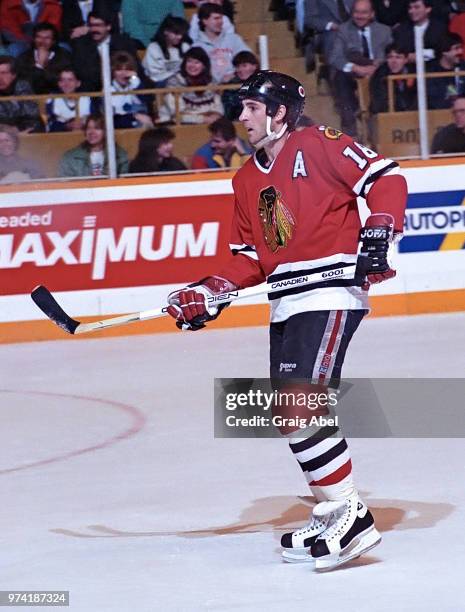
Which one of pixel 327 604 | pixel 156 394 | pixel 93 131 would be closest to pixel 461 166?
pixel 93 131

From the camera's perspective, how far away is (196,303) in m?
4.10

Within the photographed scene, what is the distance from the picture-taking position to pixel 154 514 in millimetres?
4531

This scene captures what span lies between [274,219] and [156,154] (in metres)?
4.92

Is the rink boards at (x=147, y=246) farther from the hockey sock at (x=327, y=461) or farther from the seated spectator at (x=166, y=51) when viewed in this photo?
the hockey sock at (x=327, y=461)

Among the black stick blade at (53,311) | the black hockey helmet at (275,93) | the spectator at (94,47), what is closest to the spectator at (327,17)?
the spectator at (94,47)

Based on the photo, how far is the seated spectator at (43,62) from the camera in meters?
8.83

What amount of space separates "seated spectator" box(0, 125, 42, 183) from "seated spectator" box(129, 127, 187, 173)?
668 mm

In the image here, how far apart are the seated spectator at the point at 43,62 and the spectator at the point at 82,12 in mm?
151

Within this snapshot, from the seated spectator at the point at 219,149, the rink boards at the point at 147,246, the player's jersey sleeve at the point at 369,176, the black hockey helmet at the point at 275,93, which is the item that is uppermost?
the black hockey helmet at the point at 275,93

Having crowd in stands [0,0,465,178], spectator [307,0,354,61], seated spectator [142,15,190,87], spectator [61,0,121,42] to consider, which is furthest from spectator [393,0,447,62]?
spectator [61,0,121,42]

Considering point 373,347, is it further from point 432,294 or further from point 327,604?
point 327,604

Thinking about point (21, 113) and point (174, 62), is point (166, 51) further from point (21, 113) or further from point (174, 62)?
point (21, 113)

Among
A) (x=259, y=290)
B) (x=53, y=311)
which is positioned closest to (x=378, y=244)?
(x=259, y=290)

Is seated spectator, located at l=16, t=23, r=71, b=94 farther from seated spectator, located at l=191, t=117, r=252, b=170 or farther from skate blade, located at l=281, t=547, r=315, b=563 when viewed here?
skate blade, located at l=281, t=547, r=315, b=563
